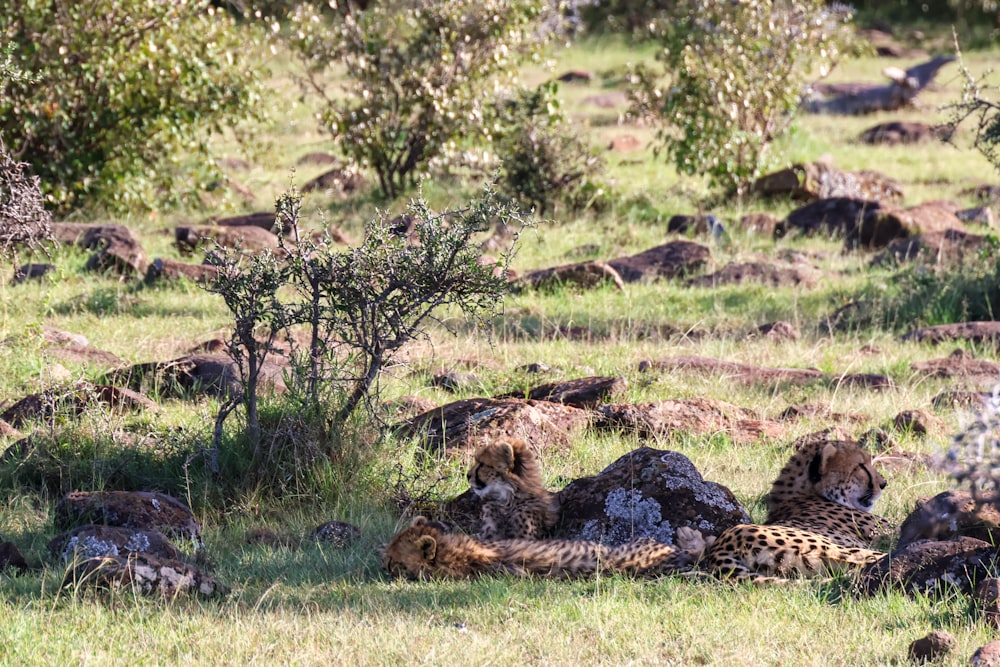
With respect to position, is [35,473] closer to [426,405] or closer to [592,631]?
[426,405]

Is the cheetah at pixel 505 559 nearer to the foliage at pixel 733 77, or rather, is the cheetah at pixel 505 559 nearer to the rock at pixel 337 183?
the foliage at pixel 733 77

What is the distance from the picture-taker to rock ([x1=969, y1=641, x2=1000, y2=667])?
4223mm

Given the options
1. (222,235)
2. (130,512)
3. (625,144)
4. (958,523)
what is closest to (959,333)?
(958,523)

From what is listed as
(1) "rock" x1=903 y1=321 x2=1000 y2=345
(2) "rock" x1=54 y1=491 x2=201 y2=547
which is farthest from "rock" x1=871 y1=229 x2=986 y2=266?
(2) "rock" x1=54 y1=491 x2=201 y2=547

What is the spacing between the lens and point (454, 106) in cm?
1549

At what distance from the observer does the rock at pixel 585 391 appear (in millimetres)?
8133

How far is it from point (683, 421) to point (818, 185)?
370 inches

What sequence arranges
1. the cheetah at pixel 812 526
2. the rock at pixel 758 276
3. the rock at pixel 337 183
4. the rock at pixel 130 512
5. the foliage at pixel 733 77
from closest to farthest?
the cheetah at pixel 812 526 → the rock at pixel 130 512 → the rock at pixel 758 276 → the foliage at pixel 733 77 → the rock at pixel 337 183

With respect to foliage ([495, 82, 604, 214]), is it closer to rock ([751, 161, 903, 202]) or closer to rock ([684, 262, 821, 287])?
rock ([751, 161, 903, 202])

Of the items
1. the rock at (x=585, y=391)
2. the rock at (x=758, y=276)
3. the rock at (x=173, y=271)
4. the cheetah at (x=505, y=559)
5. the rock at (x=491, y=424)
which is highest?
the cheetah at (x=505, y=559)

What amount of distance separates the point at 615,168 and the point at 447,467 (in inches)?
477

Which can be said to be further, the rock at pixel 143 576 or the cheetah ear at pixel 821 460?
the cheetah ear at pixel 821 460

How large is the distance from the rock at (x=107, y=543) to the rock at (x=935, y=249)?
30.2ft

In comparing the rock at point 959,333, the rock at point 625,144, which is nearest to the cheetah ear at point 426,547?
the rock at point 959,333
